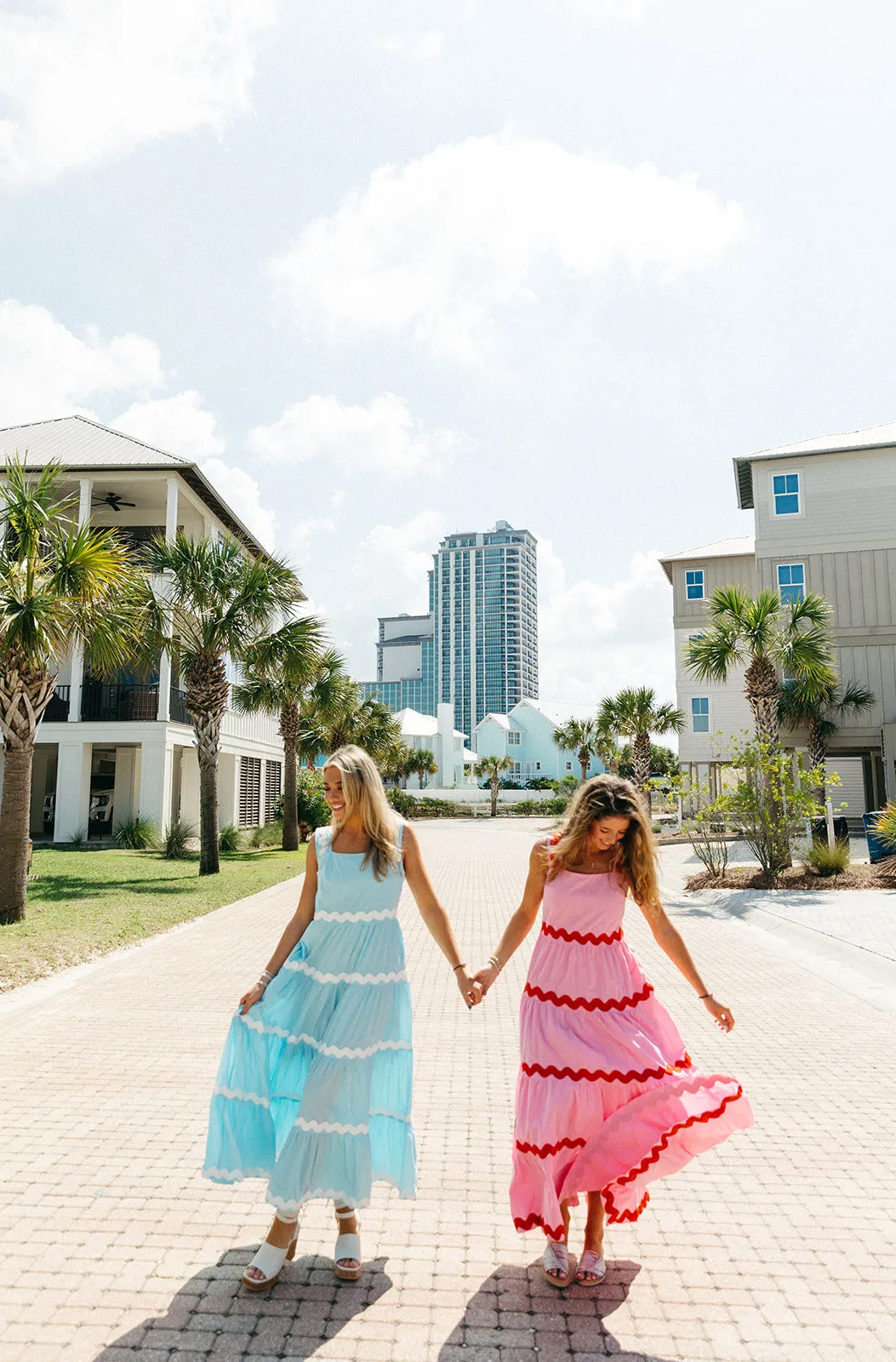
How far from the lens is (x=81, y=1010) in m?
7.02

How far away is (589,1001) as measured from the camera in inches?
128

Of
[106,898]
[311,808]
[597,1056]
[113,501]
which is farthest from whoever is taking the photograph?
[311,808]

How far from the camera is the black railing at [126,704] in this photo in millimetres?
24875

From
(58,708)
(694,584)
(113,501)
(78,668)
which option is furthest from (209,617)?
(694,584)

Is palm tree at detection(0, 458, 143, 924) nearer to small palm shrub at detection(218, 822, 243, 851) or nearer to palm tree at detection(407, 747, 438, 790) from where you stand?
small palm shrub at detection(218, 822, 243, 851)

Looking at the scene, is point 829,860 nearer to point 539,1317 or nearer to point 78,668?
point 539,1317

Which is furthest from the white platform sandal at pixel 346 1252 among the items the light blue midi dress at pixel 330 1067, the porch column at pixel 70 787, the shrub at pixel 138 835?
the porch column at pixel 70 787

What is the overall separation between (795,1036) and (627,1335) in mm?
Answer: 4076

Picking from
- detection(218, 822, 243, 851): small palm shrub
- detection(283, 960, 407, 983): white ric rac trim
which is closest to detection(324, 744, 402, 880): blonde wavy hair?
detection(283, 960, 407, 983): white ric rac trim

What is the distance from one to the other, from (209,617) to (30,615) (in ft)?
25.6

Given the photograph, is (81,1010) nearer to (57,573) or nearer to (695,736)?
(57,573)

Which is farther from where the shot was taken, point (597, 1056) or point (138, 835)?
point (138, 835)

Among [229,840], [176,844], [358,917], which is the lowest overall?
[229,840]

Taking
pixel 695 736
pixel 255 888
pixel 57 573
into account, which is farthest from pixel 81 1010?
pixel 695 736
